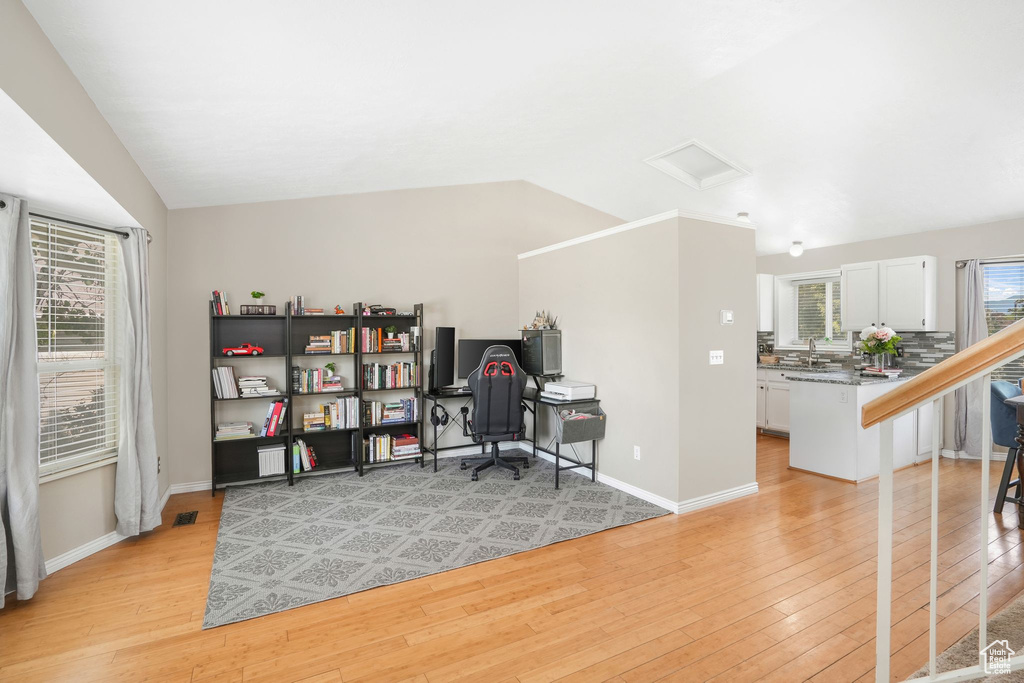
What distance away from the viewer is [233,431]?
4285 millimetres

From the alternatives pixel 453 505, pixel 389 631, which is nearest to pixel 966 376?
pixel 389 631

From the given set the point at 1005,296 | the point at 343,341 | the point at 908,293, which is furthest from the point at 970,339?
the point at 343,341

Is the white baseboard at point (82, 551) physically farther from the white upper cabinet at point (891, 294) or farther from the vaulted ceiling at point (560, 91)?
the white upper cabinet at point (891, 294)

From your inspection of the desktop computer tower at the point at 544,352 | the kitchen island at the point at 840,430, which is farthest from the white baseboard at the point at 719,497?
the desktop computer tower at the point at 544,352

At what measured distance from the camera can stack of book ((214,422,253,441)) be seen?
13.9ft

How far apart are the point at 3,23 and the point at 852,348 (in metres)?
7.49

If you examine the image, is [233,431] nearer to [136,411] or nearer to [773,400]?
[136,411]

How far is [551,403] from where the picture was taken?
14.5 feet

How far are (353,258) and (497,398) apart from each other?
2.12 m

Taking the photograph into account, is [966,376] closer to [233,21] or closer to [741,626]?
[741,626]

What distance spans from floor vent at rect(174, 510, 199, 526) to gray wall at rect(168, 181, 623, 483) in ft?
2.12

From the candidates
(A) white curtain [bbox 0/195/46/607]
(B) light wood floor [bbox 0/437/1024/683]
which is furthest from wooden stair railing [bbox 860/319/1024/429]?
(A) white curtain [bbox 0/195/46/607]

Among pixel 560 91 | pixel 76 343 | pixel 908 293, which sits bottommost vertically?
pixel 76 343

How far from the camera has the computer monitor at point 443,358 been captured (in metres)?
5.07
